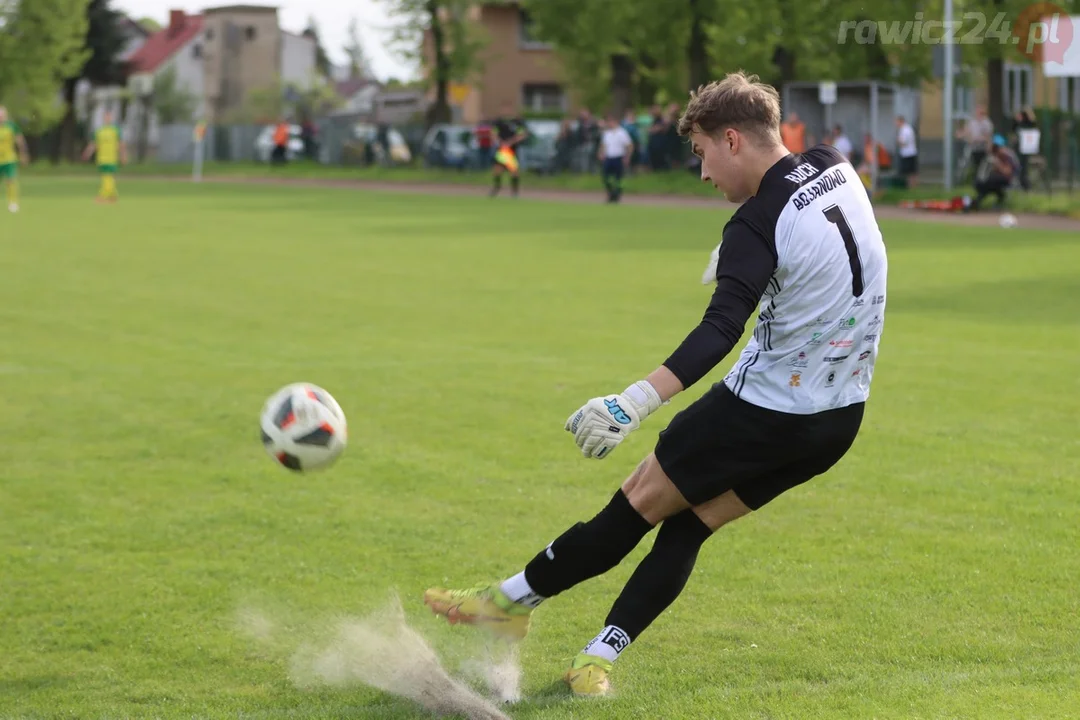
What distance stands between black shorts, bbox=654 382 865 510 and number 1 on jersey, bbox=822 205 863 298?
0.39 meters

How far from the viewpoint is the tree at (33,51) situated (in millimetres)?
65312

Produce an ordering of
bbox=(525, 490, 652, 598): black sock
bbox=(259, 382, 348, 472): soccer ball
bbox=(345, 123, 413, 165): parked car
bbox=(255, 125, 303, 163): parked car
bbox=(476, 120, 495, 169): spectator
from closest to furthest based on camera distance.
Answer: bbox=(525, 490, 652, 598): black sock → bbox=(259, 382, 348, 472): soccer ball → bbox=(476, 120, 495, 169): spectator → bbox=(345, 123, 413, 165): parked car → bbox=(255, 125, 303, 163): parked car

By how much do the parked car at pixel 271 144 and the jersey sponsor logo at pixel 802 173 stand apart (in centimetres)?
5434

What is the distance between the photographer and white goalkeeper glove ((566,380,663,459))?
4117 mm

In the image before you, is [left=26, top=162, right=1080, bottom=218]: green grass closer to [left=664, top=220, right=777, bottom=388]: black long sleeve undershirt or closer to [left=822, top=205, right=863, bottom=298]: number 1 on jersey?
[left=822, top=205, right=863, bottom=298]: number 1 on jersey

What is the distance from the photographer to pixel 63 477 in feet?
25.9

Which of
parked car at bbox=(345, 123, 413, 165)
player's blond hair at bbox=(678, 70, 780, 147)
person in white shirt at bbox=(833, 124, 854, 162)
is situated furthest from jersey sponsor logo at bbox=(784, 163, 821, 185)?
parked car at bbox=(345, 123, 413, 165)

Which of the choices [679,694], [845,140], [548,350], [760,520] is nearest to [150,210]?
[845,140]

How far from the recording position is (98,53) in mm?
75000

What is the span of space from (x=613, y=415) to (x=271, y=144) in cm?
5913

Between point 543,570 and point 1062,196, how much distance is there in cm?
2761

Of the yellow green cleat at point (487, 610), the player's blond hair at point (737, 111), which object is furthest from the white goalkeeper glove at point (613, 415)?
the yellow green cleat at point (487, 610)

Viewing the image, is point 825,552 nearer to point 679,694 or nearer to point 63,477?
point 679,694

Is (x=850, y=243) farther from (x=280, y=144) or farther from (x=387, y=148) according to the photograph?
(x=280, y=144)
